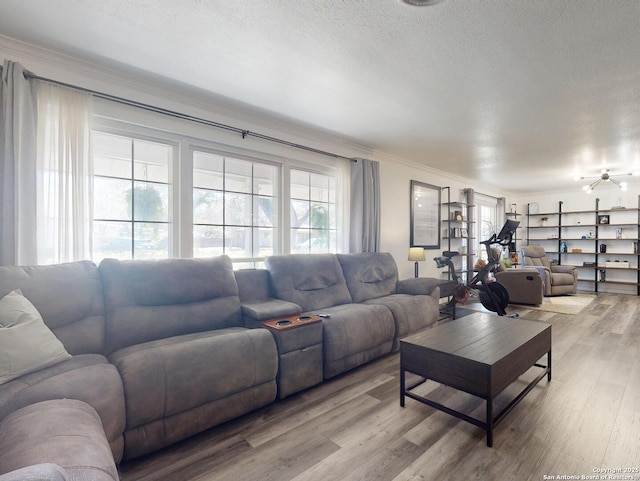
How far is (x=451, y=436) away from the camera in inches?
75.2

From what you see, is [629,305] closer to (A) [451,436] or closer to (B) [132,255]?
(A) [451,436]

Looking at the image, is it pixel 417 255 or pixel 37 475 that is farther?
pixel 417 255

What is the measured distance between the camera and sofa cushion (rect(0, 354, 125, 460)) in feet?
4.50

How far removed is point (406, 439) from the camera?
6.18ft

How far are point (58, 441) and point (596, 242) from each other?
9707 millimetres

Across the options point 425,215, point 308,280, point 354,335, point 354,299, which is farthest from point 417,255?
point 354,335

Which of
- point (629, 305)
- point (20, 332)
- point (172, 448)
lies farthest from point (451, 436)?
point (629, 305)

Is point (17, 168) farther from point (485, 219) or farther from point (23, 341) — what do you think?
point (485, 219)

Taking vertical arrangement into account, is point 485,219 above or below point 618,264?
above

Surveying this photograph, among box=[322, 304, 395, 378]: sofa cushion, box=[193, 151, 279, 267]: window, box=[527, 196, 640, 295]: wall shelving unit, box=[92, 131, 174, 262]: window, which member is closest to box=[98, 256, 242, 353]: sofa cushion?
box=[92, 131, 174, 262]: window

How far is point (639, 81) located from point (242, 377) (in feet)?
12.0

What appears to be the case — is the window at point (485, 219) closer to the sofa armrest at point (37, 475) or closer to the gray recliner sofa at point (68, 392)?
the gray recliner sofa at point (68, 392)

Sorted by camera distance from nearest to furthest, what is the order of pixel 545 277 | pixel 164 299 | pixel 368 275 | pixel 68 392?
pixel 68 392
pixel 164 299
pixel 368 275
pixel 545 277

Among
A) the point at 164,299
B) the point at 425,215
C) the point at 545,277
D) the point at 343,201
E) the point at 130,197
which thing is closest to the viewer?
the point at 164,299
